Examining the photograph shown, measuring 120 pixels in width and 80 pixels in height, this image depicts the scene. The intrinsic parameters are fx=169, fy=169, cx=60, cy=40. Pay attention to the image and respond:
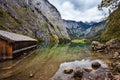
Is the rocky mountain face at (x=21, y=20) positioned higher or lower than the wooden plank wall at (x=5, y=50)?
higher

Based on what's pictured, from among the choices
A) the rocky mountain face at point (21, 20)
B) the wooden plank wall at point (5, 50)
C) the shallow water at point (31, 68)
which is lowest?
the shallow water at point (31, 68)

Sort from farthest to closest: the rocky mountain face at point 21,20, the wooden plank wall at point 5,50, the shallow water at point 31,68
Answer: the rocky mountain face at point 21,20
the wooden plank wall at point 5,50
the shallow water at point 31,68

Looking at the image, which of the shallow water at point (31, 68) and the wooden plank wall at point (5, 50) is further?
the wooden plank wall at point (5, 50)

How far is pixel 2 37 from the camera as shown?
88.8 ft

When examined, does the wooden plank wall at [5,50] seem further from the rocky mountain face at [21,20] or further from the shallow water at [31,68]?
the rocky mountain face at [21,20]

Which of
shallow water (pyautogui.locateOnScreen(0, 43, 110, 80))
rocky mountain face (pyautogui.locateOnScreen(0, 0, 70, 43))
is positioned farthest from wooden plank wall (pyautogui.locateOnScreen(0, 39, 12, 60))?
rocky mountain face (pyautogui.locateOnScreen(0, 0, 70, 43))

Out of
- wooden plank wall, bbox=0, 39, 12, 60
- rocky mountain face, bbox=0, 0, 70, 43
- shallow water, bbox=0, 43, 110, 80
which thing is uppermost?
rocky mountain face, bbox=0, 0, 70, 43

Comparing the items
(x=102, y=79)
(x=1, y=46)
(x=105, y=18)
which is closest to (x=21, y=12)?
(x=1, y=46)

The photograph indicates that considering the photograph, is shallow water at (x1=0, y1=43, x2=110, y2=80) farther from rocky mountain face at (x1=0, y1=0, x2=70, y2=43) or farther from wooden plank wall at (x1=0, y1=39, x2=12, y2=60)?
rocky mountain face at (x1=0, y1=0, x2=70, y2=43)

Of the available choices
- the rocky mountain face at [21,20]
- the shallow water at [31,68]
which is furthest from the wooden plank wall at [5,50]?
the rocky mountain face at [21,20]

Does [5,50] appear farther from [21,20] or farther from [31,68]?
[21,20]

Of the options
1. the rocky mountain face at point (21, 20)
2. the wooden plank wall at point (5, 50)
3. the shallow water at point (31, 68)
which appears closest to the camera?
the shallow water at point (31, 68)

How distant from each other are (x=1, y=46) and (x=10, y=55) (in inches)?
81.9

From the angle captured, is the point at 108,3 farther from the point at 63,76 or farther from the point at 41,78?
the point at 41,78
